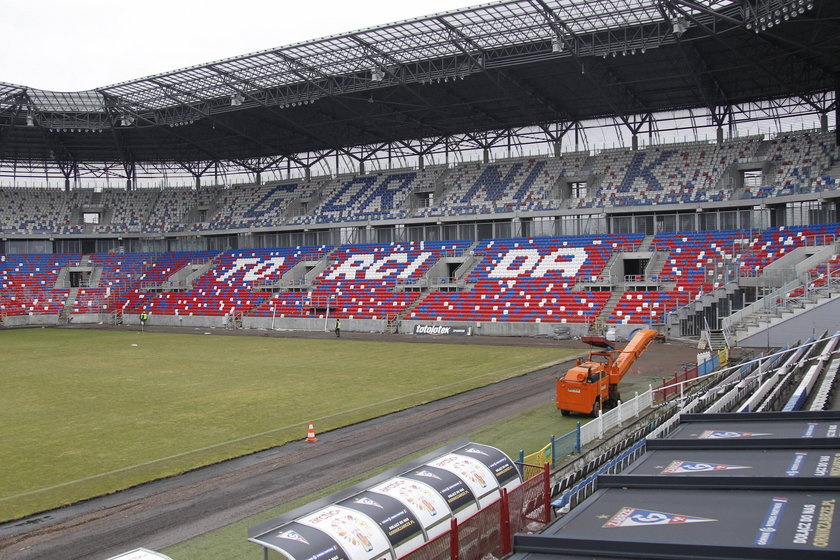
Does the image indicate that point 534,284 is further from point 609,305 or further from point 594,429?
point 594,429

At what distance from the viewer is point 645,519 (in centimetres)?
695

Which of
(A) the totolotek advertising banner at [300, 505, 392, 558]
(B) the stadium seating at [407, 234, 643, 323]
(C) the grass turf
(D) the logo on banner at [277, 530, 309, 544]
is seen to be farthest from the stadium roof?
(D) the logo on banner at [277, 530, 309, 544]

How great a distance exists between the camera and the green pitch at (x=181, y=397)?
52.8ft

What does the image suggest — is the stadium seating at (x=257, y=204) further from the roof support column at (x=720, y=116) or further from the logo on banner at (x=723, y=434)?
the logo on banner at (x=723, y=434)

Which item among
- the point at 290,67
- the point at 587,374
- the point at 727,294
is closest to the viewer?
the point at 587,374

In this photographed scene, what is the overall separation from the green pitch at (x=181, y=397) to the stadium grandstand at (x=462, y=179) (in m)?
13.4

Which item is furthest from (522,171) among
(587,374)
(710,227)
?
(587,374)

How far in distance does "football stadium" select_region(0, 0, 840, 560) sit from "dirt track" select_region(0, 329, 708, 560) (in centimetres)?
10

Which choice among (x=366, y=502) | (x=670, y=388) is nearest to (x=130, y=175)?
(x=670, y=388)

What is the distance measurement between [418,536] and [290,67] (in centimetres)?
4703

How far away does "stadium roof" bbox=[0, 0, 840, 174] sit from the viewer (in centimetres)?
4166

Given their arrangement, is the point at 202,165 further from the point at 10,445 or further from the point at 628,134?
the point at 10,445

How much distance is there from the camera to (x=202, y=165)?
271 feet

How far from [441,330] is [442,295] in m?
5.84
